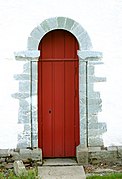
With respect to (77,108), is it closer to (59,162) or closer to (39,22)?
(59,162)

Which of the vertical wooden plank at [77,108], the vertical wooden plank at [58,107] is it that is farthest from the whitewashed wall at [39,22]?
the vertical wooden plank at [58,107]

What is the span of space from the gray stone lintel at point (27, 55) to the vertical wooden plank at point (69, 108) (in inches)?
28.3

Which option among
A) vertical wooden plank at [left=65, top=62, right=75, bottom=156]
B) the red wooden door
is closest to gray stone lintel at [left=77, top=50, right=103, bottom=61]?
the red wooden door

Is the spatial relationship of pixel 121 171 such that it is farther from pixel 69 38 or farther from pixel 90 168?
pixel 69 38

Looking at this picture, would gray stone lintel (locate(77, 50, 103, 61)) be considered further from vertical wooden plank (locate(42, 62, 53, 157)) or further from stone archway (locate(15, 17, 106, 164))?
vertical wooden plank (locate(42, 62, 53, 157))

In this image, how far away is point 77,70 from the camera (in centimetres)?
975

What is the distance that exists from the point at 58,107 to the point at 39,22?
180 centimetres

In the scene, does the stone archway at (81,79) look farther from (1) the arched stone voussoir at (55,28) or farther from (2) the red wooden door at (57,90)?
(2) the red wooden door at (57,90)

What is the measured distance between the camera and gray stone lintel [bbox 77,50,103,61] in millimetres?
9469

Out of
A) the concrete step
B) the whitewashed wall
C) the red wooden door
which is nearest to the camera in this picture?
the concrete step

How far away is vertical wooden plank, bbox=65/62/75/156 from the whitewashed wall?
0.59m

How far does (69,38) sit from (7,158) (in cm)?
276

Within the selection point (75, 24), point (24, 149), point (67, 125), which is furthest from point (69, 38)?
point (24, 149)

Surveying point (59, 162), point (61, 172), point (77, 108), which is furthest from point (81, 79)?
point (61, 172)
